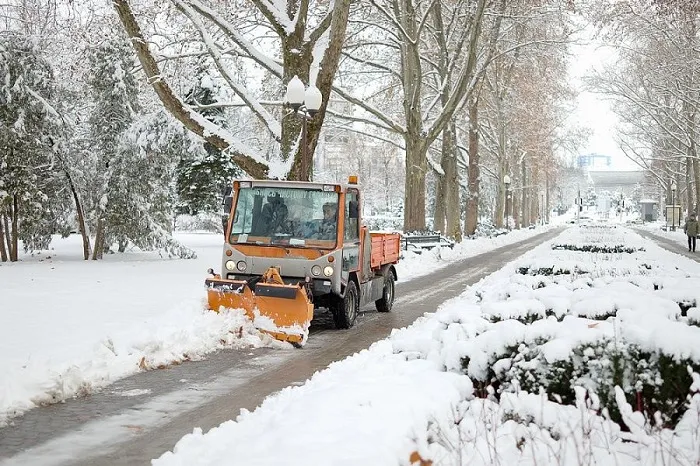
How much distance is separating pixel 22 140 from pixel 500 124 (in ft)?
96.4

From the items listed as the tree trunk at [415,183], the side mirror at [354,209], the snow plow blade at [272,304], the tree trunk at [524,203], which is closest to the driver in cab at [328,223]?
the side mirror at [354,209]

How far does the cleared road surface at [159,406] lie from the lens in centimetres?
533

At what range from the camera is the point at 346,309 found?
11273 mm

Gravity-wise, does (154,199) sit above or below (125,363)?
above

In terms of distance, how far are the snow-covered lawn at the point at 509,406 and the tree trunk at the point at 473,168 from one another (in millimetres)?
31894

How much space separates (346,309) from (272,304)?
5.88 ft

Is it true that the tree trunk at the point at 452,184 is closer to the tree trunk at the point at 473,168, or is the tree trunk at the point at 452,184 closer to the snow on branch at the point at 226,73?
the tree trunk at the point at 473,168

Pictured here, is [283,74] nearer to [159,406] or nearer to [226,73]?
[226,73]

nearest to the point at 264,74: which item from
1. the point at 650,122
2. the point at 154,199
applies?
the point at 154,199

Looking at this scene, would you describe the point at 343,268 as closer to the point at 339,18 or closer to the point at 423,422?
the point at 423,422

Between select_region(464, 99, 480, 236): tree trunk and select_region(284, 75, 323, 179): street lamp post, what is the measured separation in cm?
2292

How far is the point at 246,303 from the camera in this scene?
9.97 metres

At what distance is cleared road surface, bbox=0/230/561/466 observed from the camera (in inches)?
210

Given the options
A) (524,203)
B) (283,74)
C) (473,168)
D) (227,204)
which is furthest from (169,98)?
(524,203)
